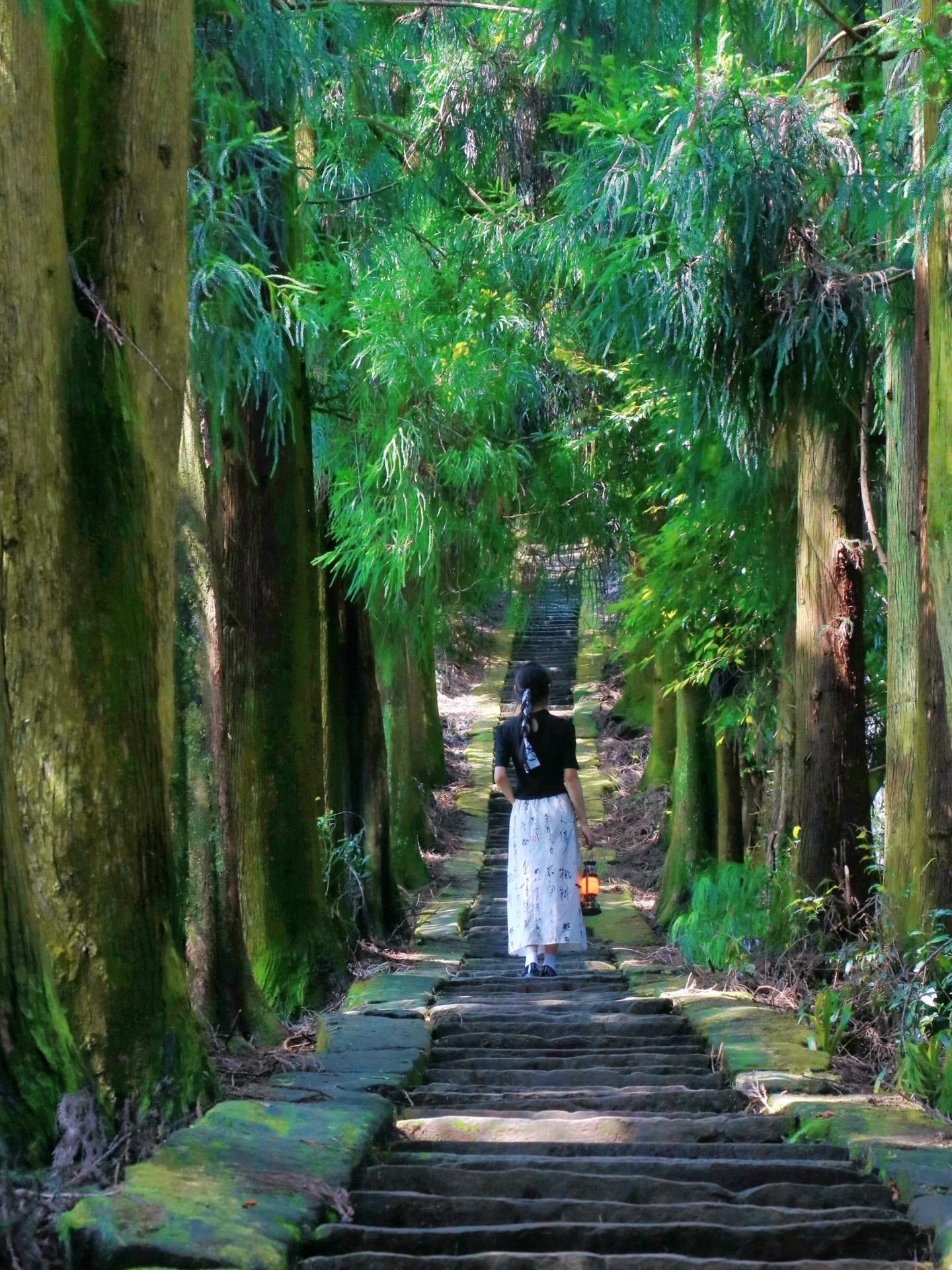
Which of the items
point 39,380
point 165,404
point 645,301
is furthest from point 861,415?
point 39,380

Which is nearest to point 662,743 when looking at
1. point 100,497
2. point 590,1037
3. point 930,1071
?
point 590,1037

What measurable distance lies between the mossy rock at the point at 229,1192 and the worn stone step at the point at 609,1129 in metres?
0.31

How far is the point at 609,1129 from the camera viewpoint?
4.85 m

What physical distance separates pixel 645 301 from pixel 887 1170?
453 centimetres

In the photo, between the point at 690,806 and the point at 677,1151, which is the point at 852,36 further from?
the point at 690,806

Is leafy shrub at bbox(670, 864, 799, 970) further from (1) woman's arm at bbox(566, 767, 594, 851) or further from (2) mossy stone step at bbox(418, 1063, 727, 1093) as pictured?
(2) mossy stone step at bbox(418, 1063, 727, 1093)

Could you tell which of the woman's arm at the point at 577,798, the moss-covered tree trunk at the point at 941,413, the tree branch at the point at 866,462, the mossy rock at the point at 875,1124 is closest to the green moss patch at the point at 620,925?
the woman's arm at the point at 577,798

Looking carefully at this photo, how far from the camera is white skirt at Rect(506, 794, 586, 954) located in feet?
28.2

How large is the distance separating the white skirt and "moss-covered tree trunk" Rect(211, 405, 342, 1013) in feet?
4.05

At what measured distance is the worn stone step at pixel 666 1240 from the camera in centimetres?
364

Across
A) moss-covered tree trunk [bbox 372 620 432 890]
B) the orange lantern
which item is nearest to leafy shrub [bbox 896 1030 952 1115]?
the orange lantern

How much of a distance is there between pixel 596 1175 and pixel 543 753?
4452 mm

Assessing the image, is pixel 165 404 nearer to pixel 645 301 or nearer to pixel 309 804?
pixel 645 301

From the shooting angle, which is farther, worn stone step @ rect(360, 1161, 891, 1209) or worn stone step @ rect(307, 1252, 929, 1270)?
worn stone step @ rect(360, 1161, 891, 1209)
